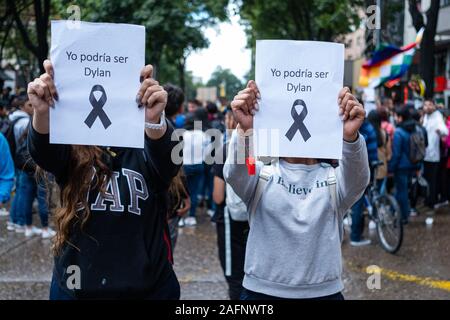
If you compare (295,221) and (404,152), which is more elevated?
(404,152)

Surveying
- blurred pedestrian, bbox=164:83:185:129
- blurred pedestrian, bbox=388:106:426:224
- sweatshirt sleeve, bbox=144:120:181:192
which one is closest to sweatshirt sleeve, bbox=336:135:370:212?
sweatshirt sleeve, bbox=144:120:181:192

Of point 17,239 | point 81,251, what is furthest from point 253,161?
point 17,239

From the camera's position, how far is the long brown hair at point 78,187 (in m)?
2.58

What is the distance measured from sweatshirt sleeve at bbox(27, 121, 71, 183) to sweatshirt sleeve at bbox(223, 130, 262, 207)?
727mm

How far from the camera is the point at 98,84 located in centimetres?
243

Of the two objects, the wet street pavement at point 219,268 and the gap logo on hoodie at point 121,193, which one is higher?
the gap logo on hoodie at point 121,193

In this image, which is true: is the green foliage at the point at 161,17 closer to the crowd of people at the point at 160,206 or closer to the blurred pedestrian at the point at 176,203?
the blurred pedestrian at the point at 176,203

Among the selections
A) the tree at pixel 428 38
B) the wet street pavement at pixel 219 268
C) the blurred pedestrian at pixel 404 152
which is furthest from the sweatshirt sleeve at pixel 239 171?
the tree at pixel 428 38

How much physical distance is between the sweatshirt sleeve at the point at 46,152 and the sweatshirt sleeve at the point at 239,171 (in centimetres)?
73

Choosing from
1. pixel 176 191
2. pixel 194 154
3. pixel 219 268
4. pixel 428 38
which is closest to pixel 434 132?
pixel 428 38

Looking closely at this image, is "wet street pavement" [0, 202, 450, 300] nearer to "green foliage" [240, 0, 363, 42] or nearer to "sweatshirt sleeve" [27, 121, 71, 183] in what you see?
"sweatshirt sleeve" [27, 121, 71, 183]

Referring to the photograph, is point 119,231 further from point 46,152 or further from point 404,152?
point 404,152

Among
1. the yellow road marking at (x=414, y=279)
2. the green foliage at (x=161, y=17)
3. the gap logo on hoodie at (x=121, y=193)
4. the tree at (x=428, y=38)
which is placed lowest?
the yellow road marking at (x=414, y=279)

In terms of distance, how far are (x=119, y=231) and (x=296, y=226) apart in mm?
794
